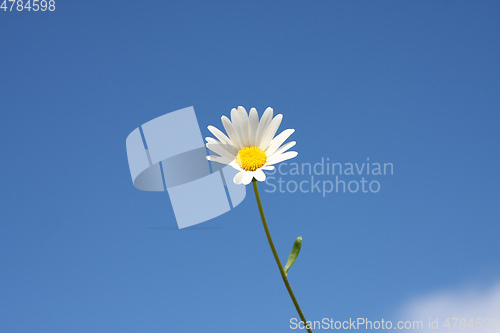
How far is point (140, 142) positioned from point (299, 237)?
3.93 meters

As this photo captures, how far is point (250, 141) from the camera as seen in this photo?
2090 mm

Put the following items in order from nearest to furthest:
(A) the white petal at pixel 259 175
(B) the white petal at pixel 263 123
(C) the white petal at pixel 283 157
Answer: (A) the white petal at pixel 259 175
(C) the white petal at pixel 283 157
(B) the white petal at pixel 263 123

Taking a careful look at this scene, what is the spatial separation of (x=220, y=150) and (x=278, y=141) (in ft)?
0.87

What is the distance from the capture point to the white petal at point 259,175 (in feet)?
5.90

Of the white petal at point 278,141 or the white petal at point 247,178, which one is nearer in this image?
the white petal at point 247,178

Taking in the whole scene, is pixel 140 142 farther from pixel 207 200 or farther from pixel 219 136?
pixel 219 136

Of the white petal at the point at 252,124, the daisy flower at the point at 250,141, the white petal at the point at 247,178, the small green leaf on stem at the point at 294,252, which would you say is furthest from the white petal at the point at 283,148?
the small green leaf on stem at the point at 294,252

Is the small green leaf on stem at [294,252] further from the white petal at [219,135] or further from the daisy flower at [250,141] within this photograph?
the white petal at [219,135]

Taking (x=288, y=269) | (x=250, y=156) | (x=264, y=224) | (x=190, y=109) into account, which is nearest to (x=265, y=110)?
(x=250, y=156)

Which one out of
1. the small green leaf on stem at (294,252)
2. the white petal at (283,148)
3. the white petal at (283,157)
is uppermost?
the white petal at (283,148)

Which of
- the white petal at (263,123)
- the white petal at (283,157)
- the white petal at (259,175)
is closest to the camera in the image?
the white petal at (259,175)

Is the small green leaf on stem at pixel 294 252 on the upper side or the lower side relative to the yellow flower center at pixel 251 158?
lower

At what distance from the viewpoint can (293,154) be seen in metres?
1.94

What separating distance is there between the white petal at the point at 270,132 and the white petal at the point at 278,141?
22mm
